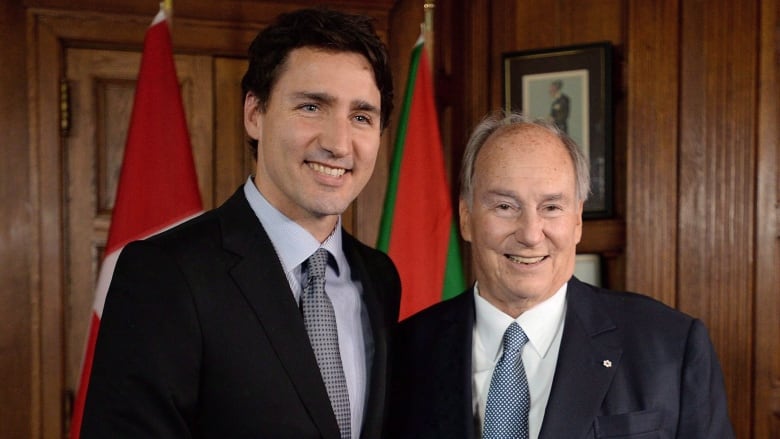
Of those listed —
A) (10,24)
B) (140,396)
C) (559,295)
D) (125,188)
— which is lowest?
(140,396)

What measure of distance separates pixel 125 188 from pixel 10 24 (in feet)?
2.31

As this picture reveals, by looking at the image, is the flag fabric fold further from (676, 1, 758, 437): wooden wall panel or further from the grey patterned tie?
the grey patterned tie

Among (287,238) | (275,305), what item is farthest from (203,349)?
(287,238)

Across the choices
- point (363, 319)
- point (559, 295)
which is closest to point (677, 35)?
point (559, 295)

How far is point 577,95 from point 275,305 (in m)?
1.76

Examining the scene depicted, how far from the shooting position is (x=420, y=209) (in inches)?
114

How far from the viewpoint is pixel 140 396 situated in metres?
1.32

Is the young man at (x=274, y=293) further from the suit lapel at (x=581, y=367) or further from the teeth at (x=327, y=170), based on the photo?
the suit lapel at (x=581, y=367)

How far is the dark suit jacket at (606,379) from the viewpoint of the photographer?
1.45 meters

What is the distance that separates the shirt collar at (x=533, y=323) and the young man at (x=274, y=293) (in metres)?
0.20

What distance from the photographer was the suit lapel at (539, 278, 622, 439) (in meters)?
1.45

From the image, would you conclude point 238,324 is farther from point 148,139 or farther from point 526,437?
point 148,139

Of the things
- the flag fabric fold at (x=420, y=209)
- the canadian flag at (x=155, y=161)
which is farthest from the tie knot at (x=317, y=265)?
the flag fabric fold at (x=420, y=209)

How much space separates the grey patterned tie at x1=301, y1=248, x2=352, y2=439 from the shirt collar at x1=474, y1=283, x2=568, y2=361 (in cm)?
30
